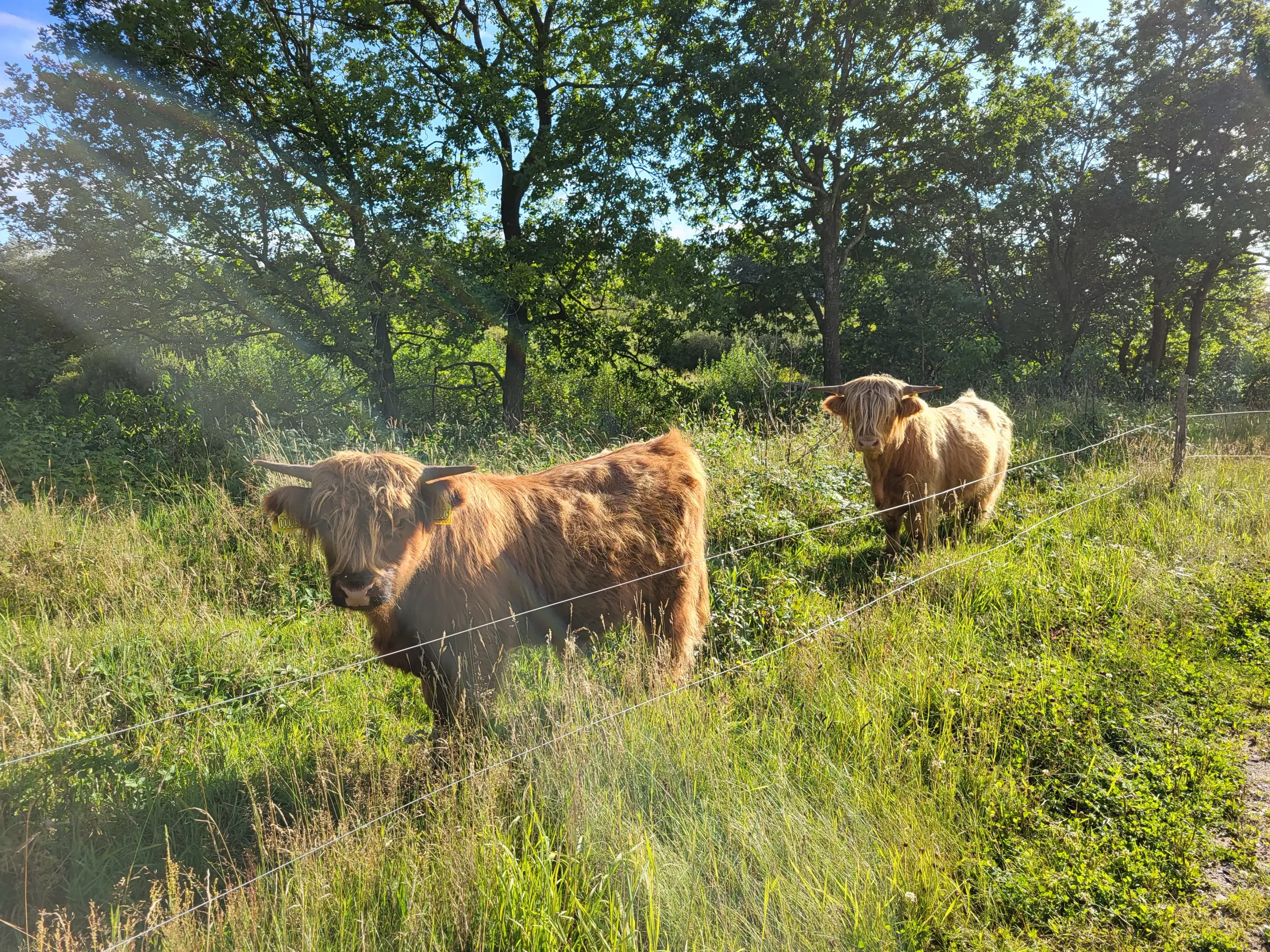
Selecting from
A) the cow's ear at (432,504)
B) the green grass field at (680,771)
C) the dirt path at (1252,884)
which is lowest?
the dirt path at (1252,884)

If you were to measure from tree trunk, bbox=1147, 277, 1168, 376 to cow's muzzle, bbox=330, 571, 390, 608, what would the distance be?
26.8 m

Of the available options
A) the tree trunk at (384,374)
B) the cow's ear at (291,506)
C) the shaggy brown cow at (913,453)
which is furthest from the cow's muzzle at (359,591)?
the tree trunk at (384,374)

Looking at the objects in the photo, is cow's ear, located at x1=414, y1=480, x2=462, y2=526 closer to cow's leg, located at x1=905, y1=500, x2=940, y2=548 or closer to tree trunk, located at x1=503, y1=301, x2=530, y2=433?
cow's leg, located at x1=905, y1=500, x2=940, y2=548

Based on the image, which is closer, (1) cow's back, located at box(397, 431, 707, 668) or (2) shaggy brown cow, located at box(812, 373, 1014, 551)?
(1) cow's back, located at box(397, 431, 707, 668)

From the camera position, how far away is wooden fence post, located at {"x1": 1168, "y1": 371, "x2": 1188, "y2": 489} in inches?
270

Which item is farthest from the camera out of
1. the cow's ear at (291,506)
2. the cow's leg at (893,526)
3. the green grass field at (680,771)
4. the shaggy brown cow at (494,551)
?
the cow's leg at (893,526)

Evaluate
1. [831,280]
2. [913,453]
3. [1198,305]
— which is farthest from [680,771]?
[1198,305]

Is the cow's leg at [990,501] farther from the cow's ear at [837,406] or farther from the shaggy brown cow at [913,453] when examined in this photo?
the cow's ear at [837,406]

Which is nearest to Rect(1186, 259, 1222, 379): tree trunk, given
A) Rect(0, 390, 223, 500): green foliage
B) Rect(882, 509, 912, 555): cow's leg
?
Rect(882, 509, 912, 555): cow's leg

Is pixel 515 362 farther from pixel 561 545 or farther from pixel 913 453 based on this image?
pixel 561 545

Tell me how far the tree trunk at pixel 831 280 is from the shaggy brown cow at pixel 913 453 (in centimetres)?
1167

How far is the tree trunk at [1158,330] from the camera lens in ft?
69.5

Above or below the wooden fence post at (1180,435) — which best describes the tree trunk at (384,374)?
above

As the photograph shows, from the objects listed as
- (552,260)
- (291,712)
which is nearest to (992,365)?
(552,260)
